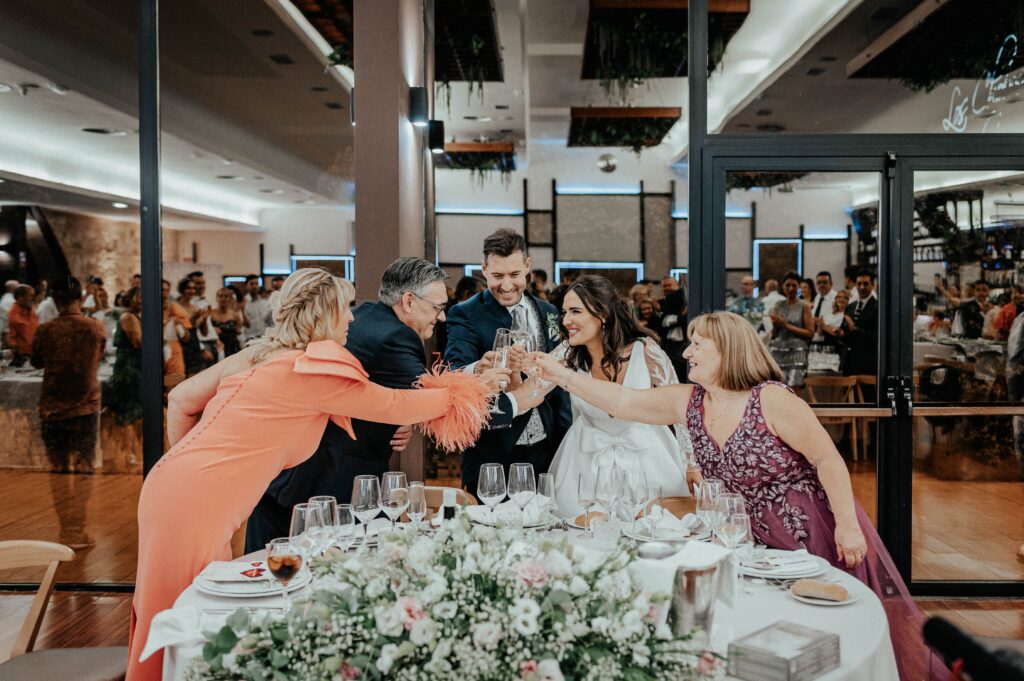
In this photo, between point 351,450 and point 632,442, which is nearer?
point 351,450

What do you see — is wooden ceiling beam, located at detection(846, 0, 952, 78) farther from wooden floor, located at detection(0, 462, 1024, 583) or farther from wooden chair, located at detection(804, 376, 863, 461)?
wooden floor, located at detection(0, 462, 1024, 583)

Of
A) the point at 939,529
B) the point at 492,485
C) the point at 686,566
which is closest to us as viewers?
the point at 686,566

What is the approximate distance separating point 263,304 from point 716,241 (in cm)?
247

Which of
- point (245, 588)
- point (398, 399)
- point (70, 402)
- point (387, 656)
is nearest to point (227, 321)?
point (70, 402)

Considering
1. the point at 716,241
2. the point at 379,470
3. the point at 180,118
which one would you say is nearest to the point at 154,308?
the point at 180,118

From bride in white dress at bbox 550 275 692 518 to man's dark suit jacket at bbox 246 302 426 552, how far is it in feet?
2.45

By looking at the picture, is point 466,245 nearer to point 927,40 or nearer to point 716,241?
point 716,241

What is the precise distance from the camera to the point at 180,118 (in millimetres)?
4508

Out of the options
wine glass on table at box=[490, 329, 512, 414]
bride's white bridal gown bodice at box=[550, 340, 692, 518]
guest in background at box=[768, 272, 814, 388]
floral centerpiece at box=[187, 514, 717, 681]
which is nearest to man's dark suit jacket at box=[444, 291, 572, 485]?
bride's white bridal gown bodice at box=[550, 340, 692, 518]

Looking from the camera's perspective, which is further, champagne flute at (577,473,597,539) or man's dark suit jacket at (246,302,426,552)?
man's dark suit jacket at (246,302,426,552)

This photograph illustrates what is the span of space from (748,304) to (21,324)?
3.92 metres

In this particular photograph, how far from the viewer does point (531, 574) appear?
Result: 1.32 meters

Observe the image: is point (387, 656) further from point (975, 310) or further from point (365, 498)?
point (975, 310)

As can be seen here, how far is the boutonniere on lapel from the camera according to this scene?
12.4 ft
